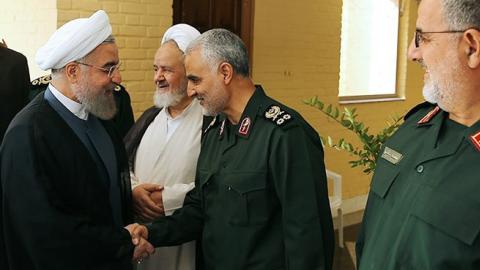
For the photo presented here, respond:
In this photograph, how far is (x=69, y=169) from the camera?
1812 millimetres

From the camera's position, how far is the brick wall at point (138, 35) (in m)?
3.68

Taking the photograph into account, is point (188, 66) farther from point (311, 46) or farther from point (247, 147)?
point (311, 46)

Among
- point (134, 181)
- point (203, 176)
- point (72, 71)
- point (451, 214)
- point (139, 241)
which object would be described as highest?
point (72, 71)

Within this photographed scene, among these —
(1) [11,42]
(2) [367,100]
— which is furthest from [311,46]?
(1) [11,42]

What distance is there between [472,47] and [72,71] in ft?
4.32

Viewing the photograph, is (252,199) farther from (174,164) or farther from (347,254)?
(347,254)

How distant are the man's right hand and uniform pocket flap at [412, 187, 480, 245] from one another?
3.99 ft

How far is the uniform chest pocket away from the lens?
1.91 meters

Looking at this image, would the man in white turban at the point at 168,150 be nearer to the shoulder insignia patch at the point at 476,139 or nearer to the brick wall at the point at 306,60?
the shoulder insignia patch at the point at 476,139

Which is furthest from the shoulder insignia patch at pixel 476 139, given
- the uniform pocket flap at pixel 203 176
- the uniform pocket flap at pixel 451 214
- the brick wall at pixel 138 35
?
the brick wall at pixel 138 35

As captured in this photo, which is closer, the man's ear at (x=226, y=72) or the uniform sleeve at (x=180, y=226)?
the man's ear at (x=226, y=72)

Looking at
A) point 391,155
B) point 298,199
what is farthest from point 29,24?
point 391,155

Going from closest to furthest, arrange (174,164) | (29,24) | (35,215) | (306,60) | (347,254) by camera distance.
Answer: (35,215) < (174,164) < (29,24) < (347,254) < (306,60)

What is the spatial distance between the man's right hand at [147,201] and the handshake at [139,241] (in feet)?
0.52
